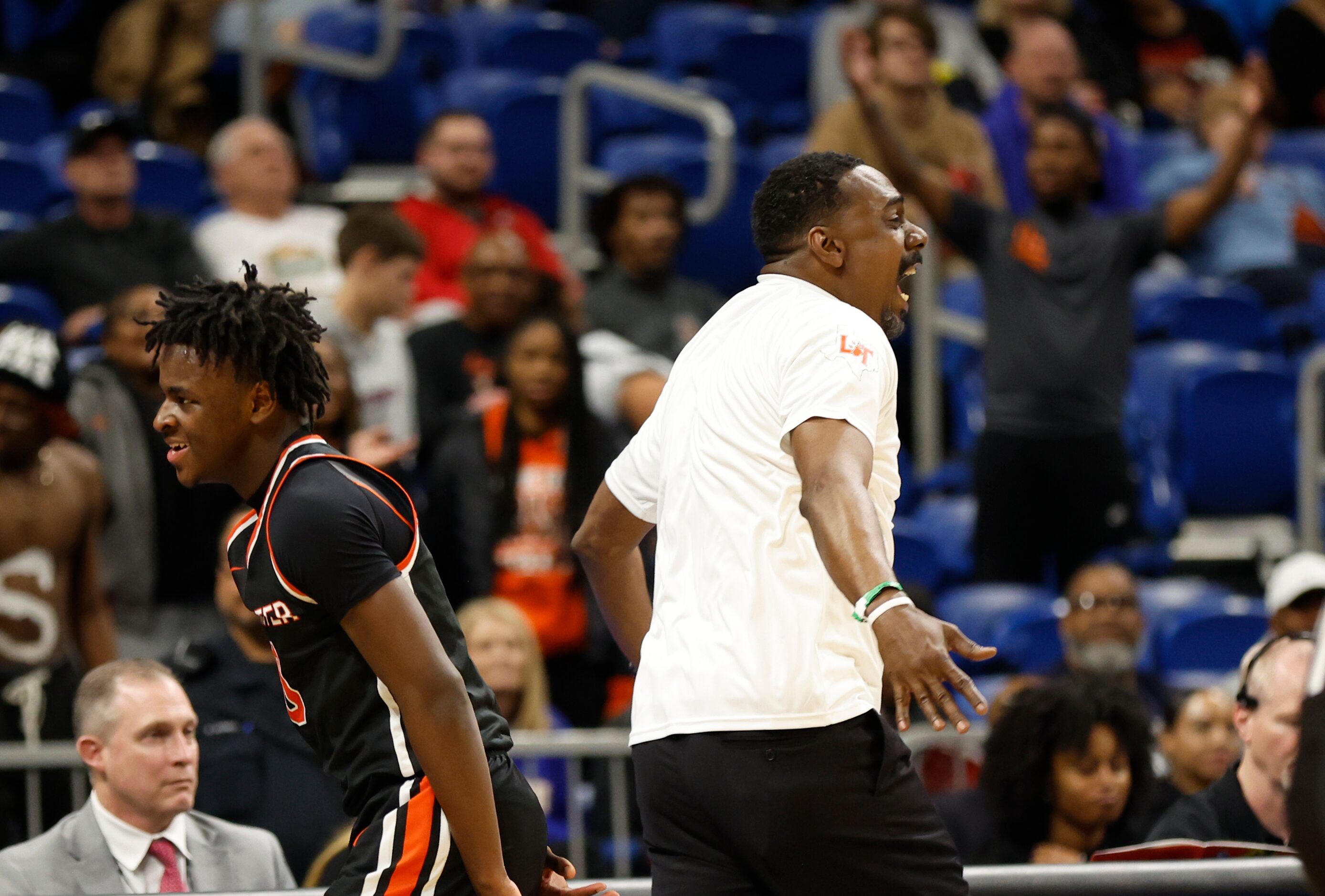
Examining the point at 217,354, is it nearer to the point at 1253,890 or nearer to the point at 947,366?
the point at 1253,890

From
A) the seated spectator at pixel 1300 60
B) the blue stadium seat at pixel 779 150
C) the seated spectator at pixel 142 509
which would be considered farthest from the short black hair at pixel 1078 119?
the seated spectator at pixel 1300 60

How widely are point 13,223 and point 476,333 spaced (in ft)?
7.62

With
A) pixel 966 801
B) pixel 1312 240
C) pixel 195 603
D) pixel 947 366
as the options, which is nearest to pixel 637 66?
pixel 947 366

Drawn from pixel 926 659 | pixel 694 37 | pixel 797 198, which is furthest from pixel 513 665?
pixel 694 37

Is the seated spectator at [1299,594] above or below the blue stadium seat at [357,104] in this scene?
below

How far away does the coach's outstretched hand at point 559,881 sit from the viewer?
308 cm

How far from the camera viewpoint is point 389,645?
2.78m

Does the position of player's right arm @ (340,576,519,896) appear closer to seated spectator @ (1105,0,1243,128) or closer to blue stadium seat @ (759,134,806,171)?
blue stadium seat @ (759,134,806,171)

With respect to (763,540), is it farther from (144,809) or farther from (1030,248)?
(1030,248)

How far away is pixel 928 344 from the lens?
822 centimetres

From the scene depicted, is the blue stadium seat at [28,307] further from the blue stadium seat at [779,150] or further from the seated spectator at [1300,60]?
the seated spectator at [1300,60]

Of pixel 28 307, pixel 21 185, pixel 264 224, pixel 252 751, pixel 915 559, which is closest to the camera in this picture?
pixel 252 751

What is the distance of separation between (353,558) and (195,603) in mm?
3865

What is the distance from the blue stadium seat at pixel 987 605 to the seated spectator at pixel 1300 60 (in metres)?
5.14
